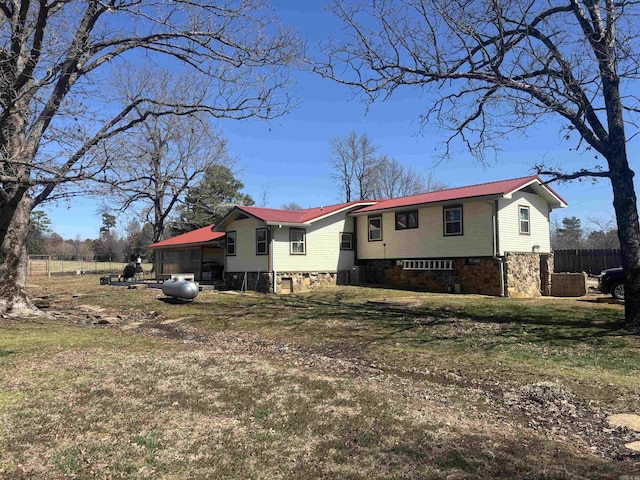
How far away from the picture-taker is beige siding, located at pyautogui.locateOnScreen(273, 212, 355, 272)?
2059 cm

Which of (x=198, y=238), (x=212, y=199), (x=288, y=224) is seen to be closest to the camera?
(x=288, y=224)

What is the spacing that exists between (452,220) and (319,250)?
664 cm

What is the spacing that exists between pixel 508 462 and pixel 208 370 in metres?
4.50

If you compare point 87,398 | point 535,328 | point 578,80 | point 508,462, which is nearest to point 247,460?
point 508,462

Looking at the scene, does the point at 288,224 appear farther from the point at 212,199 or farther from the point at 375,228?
the point at 212,199

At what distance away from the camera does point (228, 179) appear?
131ft

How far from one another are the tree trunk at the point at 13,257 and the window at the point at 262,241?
32.3ft

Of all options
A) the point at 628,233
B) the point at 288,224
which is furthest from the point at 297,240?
the point at 628,233

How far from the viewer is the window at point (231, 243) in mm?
22862

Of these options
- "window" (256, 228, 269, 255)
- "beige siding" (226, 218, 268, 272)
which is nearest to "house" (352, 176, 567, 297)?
"window" (256, 228, 269, 255)

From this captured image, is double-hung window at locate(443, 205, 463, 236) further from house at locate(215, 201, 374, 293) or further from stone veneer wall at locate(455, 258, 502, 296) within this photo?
house at locate(215, 201, 374, 293)

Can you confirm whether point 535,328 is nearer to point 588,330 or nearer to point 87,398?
point 588,330

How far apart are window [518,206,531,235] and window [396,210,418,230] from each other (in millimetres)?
4429

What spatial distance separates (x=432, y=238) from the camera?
19.5 m
